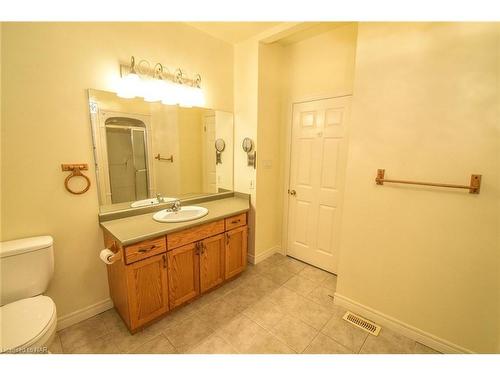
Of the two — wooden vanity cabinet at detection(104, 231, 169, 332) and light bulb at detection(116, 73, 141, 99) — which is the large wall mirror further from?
wooden vanity cabinet at detection(104, 231, 169, 332)

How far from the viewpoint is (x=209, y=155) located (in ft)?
8.35

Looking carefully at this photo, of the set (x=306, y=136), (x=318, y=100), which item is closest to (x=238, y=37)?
(x=318, y=100)

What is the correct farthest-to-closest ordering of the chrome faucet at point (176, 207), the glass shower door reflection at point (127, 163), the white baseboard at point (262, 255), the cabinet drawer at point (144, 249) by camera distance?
the white baseboard at point (262, 255), the chrome faucet at point (176, 207), the glass shower door reflection at point (127, 163), the cabinet drawer at point (144, 249)

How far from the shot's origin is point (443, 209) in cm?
142

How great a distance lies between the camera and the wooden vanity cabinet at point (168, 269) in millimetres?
1539

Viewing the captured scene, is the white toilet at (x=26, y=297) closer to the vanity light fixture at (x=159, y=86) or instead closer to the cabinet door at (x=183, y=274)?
the cabinet door at (x=183, y=274)

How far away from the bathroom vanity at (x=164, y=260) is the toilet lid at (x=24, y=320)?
42 cm

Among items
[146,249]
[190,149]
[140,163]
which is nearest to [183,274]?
[146,249]

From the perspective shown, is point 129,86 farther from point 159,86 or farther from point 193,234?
point 193,234

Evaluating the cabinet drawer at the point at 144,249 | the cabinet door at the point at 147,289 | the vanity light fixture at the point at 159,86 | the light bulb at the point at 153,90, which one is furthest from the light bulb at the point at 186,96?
the cabinet door at the point at 147,289

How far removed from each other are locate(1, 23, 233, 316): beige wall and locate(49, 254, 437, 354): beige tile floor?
0.33 meters

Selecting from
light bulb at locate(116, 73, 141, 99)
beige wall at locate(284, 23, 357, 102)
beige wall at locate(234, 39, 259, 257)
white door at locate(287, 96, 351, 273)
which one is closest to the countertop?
beige wall at locate(234, 39, 259, 257)
